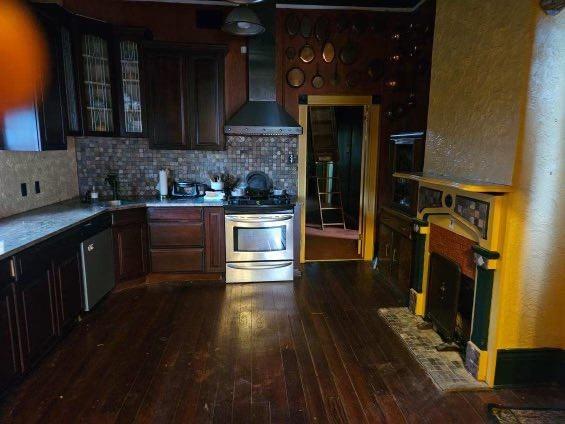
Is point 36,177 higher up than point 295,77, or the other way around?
point 295,77

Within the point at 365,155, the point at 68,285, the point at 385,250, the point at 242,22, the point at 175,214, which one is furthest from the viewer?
the point at 365,155

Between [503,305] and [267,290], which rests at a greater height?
[503,305]

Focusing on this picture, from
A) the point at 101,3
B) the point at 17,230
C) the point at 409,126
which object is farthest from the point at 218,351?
the point at 101,3

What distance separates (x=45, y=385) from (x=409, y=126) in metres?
4.10

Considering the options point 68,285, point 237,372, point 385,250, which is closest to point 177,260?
point 68,285

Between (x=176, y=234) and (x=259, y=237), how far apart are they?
0.86 meters

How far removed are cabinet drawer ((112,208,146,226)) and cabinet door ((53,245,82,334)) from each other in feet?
2.24

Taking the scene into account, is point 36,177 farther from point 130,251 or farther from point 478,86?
point 478,86

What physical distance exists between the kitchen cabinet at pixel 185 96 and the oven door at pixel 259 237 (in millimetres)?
917

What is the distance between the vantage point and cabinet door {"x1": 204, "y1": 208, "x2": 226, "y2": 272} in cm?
401

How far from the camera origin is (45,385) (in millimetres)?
A: 2320

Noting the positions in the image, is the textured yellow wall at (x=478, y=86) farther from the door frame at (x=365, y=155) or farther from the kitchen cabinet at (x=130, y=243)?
the kitchen cabinet at (x=130, y=243)

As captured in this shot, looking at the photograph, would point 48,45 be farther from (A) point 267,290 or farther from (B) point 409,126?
(B) point 409,126

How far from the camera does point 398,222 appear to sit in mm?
3791
